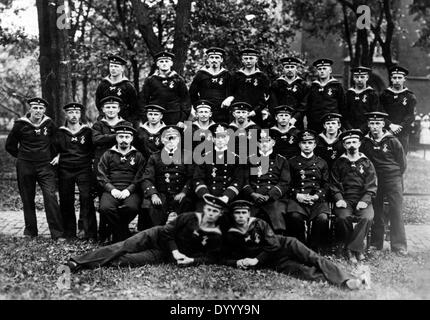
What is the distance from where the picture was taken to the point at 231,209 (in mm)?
5867

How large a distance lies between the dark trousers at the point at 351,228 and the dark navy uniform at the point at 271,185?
709mm

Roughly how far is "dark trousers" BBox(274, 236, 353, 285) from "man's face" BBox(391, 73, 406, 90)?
3364 millimetres

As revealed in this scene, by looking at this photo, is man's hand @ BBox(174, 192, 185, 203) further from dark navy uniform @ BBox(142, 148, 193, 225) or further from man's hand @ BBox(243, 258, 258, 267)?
man's hand @ BBox(243, 258, 258, 267)

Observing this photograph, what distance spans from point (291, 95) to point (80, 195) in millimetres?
3415

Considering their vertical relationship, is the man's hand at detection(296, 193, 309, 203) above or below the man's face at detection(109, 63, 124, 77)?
below

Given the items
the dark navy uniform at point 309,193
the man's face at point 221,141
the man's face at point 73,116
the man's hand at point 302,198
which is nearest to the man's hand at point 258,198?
the dark navy uniform at point 309,193

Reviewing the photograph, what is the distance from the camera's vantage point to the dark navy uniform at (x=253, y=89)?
7.62 meters

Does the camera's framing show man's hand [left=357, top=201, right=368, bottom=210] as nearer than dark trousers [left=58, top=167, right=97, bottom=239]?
Yes

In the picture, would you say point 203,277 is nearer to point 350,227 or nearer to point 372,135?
point 350,227

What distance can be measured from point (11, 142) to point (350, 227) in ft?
15.8

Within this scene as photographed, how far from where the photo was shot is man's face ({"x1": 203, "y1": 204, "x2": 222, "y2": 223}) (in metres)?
5.79

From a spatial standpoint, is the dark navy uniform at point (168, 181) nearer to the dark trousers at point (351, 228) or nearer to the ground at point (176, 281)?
the ground at point (176, 281)

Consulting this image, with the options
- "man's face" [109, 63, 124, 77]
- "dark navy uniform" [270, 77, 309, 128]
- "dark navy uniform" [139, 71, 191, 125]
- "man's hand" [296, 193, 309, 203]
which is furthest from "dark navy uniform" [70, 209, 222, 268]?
"man's face" [109, 63, 124, 77]
